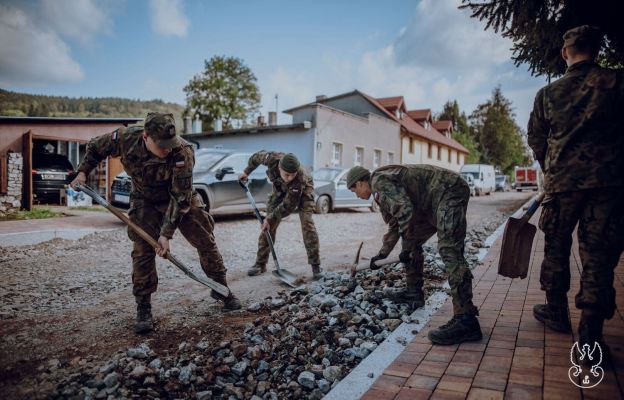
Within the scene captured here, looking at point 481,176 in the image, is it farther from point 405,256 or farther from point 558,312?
point 558,312

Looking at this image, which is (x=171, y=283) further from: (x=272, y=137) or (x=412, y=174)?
(x=272, y=137)

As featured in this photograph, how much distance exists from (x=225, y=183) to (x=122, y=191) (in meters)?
2.31

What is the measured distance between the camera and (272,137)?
21094mm

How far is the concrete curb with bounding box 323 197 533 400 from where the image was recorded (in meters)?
2.29

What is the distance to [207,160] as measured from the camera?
400 inches

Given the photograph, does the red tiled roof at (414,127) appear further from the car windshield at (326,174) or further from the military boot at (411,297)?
the military boot at (411,297)

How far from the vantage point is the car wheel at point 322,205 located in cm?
1256

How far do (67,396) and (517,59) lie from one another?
21.1 feet

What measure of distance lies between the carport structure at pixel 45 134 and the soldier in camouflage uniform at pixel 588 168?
12.1 metres

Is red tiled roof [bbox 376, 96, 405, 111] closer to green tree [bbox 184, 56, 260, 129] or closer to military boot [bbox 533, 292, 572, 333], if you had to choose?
green tree [bbox 184, 56, 260, 129]

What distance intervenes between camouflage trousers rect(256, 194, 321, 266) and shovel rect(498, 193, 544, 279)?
2.57 m

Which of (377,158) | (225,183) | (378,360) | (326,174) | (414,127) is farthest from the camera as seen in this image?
(414,127)

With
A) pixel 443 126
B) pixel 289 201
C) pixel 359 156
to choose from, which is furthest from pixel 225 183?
pixel 443 126

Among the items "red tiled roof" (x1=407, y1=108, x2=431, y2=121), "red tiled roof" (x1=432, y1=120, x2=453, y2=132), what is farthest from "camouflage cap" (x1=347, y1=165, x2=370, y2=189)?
A: "red tiled roof" (x1=432, y1=120, x2=453, y2=132)
